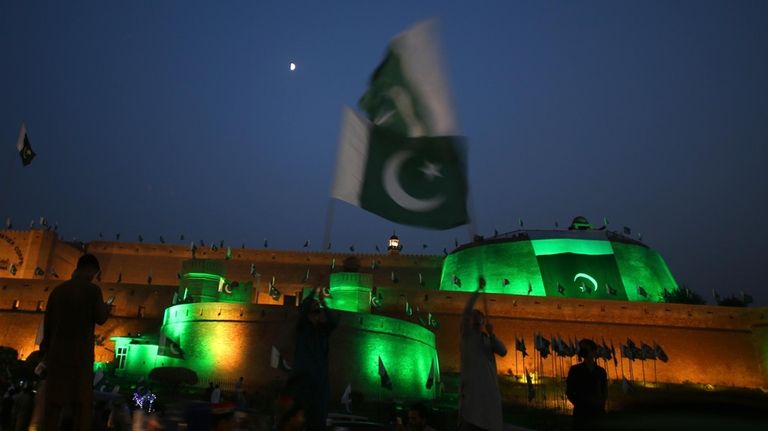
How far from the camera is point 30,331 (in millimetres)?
27547

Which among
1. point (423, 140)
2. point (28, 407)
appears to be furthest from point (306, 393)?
point (28, 407)

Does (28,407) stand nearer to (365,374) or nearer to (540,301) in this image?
(365,374)

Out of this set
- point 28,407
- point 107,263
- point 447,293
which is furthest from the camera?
point 107,263

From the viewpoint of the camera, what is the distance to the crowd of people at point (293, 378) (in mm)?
3648

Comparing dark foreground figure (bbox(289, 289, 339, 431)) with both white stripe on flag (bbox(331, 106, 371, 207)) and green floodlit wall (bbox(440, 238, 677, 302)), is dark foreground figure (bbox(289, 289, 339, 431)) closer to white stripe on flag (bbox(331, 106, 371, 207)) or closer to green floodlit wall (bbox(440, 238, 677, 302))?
white stripe on flag (bbox(331, 106, 371, 207))

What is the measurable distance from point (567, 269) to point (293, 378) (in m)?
31.2

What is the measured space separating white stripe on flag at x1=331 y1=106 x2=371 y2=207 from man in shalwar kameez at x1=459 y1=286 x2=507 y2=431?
149cm

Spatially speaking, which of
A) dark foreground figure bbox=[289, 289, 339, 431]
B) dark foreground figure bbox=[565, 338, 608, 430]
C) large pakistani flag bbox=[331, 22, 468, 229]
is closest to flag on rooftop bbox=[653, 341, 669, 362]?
dark foreground figure bbox=[565, 338, 608, 430]

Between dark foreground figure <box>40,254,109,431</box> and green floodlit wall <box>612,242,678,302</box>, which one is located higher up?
green floodlit wall <box>612,242,678,302</box>

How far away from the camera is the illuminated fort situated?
20781mm

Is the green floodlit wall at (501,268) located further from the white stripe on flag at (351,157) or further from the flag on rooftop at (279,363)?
the white stripe on flag at (351,157)

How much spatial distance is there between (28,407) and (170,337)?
50.9 ft

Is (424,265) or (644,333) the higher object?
(424,265)

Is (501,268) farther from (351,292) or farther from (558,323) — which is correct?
(351,292)
